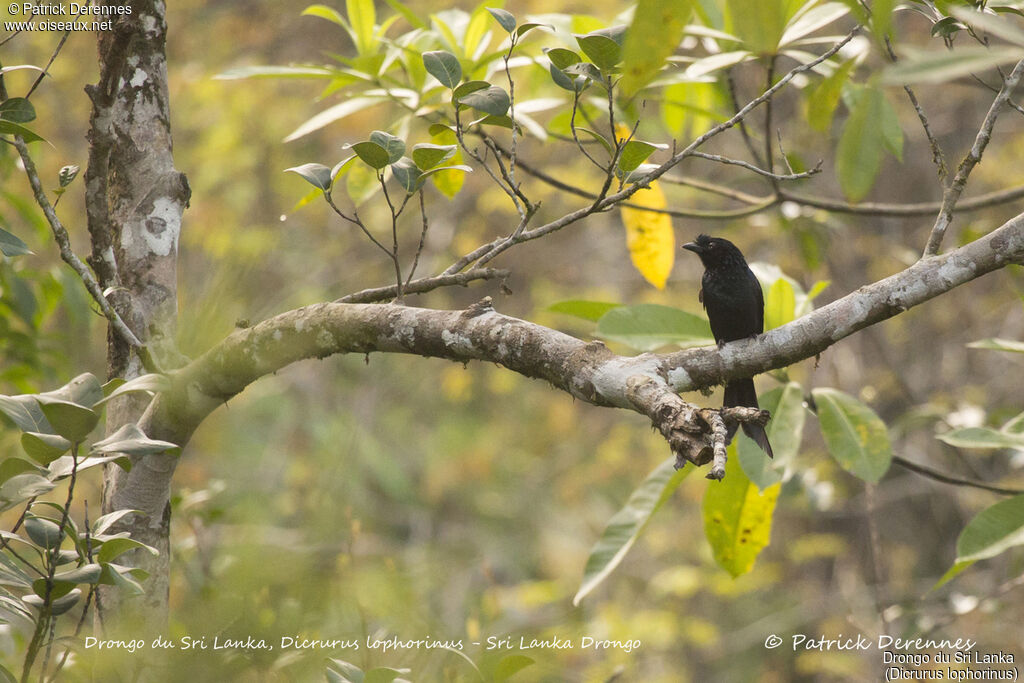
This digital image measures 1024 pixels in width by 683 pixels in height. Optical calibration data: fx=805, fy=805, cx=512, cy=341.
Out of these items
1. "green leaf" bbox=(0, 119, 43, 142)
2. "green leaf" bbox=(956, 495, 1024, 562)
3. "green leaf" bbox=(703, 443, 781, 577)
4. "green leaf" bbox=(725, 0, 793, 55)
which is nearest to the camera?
"green leaf" bbox=(725, 0, 793, 55)

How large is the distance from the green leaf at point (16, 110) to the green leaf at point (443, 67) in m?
0.82

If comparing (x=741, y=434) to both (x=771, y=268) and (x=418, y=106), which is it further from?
(x=418, y=106)

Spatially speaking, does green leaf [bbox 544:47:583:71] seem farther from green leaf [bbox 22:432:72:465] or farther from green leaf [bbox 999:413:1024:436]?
green leaf [bbox 999:413:1024:436]

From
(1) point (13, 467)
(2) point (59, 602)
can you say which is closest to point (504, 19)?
(1) point (13, 467)

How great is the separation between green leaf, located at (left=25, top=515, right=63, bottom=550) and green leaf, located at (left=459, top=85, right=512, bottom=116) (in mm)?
1142

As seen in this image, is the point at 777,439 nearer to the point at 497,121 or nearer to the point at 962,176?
the point at 962,176

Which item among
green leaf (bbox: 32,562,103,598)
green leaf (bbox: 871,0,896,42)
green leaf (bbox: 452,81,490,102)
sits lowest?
green leaf (bbox: 32,562,103,598)

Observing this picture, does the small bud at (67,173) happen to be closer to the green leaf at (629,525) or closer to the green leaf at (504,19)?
the green leaf at (504,19)

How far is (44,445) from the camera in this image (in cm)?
133

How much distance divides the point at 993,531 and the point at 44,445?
2.11m

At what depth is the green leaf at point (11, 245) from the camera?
1540 mm

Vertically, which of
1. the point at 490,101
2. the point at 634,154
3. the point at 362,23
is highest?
the point at 362,23

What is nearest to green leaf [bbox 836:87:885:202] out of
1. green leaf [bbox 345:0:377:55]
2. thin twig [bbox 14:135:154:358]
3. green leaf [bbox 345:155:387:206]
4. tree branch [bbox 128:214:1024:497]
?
tree branch [bbox 128:214:1024:497]

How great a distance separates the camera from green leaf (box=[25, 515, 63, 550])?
4.49 ft
